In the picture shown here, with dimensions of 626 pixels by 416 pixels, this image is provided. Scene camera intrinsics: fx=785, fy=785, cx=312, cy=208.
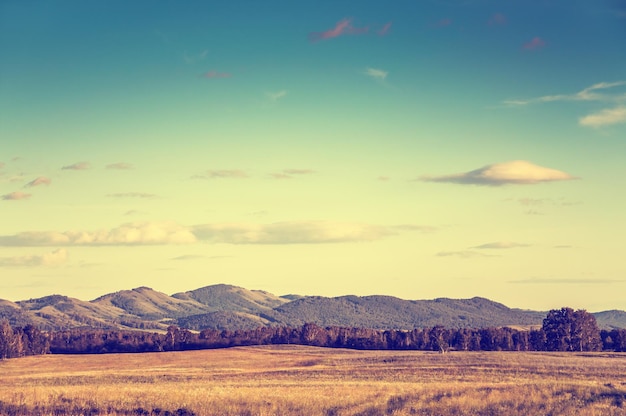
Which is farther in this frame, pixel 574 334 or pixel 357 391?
pixel 574 334

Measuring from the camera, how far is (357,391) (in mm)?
75312

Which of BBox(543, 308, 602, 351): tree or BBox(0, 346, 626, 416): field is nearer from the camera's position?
BBox(0, 346, 626, 416): field

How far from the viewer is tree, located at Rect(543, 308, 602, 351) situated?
7447 inches

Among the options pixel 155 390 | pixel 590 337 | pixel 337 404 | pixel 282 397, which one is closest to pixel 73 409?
pixel 155 390

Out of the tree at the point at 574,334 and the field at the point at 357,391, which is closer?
the field at the point at 357,391

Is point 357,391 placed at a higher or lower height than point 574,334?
lower

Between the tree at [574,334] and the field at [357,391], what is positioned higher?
the tree at [574,334]

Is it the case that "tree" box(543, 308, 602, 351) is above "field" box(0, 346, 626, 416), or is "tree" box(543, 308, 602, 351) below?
above

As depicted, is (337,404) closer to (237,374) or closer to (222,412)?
(222,412)

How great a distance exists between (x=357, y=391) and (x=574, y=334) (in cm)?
13110

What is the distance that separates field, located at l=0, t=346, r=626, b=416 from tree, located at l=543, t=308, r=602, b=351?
73588 mm

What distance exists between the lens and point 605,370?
97875 millimetres

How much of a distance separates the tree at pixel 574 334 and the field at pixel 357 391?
73588mm

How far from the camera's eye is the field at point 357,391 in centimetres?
6594
